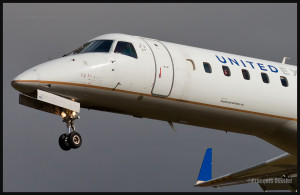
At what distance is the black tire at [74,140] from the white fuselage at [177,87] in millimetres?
1230

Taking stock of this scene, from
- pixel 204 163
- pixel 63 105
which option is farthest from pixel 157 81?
pixel 204 163

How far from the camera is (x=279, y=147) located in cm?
3669

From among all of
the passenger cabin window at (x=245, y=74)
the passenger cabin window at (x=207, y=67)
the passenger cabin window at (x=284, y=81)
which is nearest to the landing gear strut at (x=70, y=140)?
the passenger cabin window at (x=207, y=67)

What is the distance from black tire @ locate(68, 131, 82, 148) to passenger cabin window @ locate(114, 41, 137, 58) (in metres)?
3.24

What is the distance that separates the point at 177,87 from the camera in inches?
1276

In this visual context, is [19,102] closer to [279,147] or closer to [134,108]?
[134,108]

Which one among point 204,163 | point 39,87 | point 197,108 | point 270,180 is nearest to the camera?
point 39,87

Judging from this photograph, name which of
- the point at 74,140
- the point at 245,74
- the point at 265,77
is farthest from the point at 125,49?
the point at 265,77

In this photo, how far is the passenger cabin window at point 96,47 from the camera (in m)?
32.5

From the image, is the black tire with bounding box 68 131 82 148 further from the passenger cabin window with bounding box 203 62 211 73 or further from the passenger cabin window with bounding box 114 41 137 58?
the passenger cabin window with bounding box 203 62 211 73

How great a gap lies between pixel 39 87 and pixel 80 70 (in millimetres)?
1464

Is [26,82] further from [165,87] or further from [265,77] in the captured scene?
[265,77]

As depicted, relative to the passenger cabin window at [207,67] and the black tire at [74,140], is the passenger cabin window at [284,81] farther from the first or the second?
the black tire at [74,140]

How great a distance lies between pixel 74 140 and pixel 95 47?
362 centimetres
